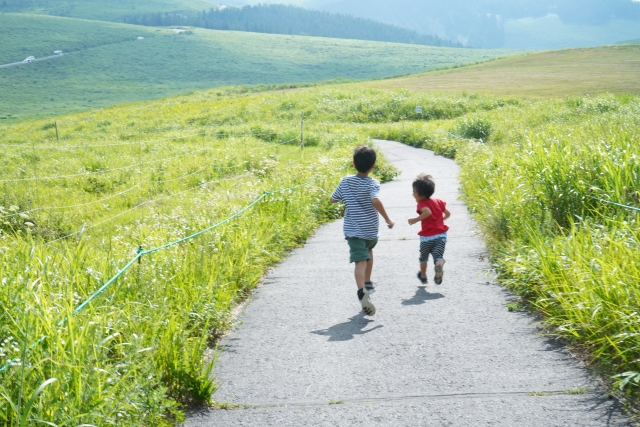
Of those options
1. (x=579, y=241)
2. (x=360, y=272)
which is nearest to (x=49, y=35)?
(x=360, y=272)

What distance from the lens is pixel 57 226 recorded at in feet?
37.5

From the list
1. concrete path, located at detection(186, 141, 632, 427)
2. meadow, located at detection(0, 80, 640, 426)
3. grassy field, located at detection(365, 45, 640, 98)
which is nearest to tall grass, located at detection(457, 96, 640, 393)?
meadow, located at detection(0, 80, 640, 426)

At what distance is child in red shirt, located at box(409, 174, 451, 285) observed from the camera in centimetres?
752

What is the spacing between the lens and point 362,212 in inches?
271

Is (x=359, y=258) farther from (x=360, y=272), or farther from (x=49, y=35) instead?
(x=49, y=35)

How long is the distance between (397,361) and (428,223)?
9.18ft

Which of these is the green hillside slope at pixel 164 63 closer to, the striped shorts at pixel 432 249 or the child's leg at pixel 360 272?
the striped shorts at pixel 432 249

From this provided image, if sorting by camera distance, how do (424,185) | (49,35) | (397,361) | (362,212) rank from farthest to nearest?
(49,35), (424,185), (362,212), (397,361)

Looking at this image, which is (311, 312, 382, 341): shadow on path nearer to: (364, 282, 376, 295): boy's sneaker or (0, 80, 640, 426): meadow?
(364, 282, 376, 295): boy's sneaker

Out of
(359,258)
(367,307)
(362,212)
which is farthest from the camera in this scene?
(362,212)

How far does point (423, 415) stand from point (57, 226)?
29.0 feet

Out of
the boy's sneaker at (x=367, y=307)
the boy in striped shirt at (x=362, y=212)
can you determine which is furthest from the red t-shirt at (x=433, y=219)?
the boy's sneaker at (x=367, y=307)

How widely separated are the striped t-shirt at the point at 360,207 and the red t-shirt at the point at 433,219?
918mm

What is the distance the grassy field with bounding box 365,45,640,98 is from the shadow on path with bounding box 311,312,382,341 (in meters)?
47.8
